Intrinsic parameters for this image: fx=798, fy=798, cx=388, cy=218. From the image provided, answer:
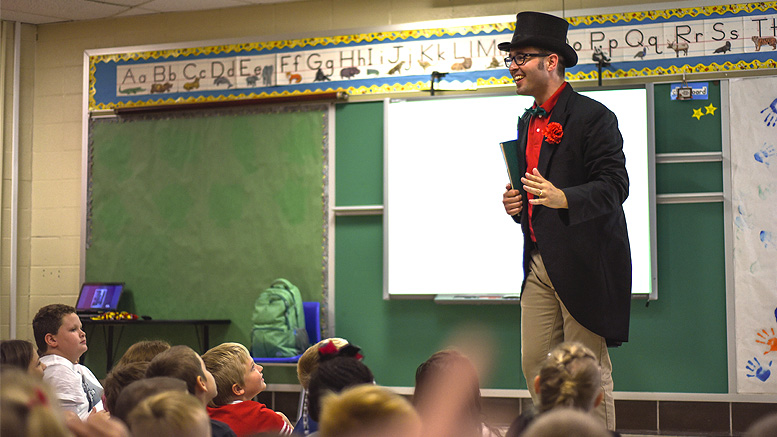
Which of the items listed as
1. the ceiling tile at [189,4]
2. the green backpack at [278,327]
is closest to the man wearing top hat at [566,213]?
the green backpack at [278,327]

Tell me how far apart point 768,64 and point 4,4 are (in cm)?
472

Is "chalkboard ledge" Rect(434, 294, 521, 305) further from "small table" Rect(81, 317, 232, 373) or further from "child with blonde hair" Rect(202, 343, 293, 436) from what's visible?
"child with blonde hair" Rect(202, 343, 293, 436)

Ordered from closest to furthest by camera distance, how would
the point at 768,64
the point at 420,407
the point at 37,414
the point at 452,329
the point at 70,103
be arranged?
1. the point at 37,414
2. the point at 420,407
3. the point at 768,64
4. the point at 452,329
5. the point at 70,103

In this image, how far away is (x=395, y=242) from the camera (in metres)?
4.72

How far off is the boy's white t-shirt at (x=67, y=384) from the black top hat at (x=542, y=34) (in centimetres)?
201

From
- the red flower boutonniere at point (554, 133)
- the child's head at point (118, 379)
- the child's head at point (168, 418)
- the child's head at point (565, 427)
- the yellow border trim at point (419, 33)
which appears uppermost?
the yellow border trim at point (419, 33)

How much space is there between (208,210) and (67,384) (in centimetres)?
225

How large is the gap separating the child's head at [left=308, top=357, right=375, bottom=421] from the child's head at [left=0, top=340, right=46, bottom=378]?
37.5 inches

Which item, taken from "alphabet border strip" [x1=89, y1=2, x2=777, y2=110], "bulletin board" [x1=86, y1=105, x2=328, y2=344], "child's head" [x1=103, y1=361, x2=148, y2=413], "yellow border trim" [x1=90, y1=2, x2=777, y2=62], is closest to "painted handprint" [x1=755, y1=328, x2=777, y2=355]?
"alphabet border strip" [x1=89, y1=2, x2=777, y2=110]

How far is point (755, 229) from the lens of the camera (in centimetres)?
430

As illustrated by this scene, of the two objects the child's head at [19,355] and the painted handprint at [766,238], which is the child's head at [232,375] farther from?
the painted handprint at [766,238]

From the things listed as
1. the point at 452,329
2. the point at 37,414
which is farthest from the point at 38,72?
the point at 37,414

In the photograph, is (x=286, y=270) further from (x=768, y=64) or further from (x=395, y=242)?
(x=768, y=64)

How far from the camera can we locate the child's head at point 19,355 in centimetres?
253
